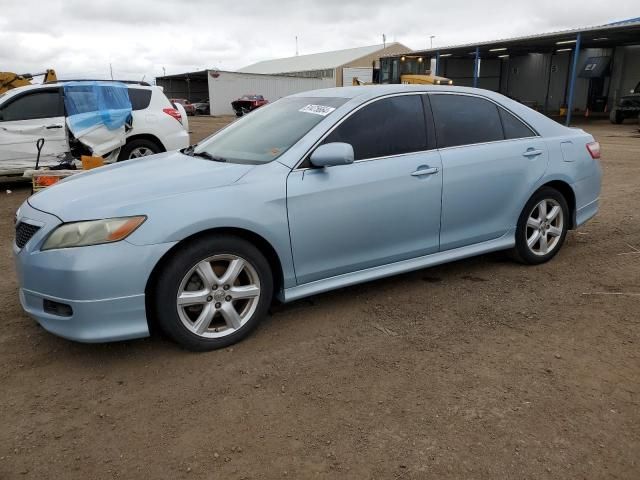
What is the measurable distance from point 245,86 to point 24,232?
4546cm

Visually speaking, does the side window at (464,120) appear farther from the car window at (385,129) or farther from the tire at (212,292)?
the tire at (212,292)

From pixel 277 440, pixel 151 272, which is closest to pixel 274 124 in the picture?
pixel 151 272

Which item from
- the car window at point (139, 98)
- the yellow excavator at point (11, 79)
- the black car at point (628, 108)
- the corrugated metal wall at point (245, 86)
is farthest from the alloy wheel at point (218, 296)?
the corrugated metal wall at point (245, 86)

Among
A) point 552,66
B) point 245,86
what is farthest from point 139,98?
point 245,86

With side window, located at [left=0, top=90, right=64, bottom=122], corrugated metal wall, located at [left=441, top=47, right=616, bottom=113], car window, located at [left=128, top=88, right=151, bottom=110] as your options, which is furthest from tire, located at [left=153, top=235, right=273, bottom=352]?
corrugated metal wall, located at [left=441, top=47, right=616, bottom=113]

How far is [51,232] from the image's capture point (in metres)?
2.91

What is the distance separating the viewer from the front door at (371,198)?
3365mm

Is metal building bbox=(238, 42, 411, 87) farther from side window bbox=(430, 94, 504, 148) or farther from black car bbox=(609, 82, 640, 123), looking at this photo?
side window bbox=(430, 94, 504, 148)

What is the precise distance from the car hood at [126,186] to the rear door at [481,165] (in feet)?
5.21

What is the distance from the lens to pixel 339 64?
53.8 meters

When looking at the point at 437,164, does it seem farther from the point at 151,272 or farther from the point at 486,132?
the point at 151,272

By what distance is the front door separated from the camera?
337 centimetres

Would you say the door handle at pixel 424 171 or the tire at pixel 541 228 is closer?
the door handle at pixel 424 171

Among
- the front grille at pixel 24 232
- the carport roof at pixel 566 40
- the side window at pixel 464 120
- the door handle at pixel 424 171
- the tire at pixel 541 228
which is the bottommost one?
the tire at pixel 541 228
